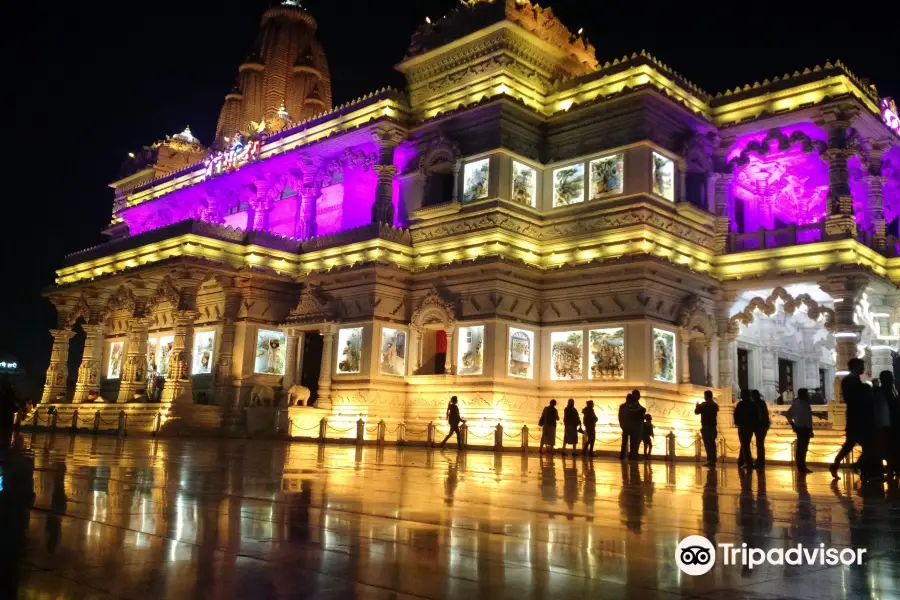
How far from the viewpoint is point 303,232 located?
121ft

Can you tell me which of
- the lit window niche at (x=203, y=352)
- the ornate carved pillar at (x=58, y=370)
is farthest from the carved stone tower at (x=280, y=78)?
the lit window niche at (x=203, y=352)

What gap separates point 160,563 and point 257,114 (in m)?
45.3

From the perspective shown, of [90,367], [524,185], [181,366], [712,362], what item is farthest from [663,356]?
[90,367]

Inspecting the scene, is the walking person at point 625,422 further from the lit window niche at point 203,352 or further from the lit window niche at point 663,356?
the lit window niche at point 203,352

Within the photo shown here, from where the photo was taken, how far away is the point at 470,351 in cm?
2853

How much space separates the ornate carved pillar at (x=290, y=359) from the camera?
110 ft

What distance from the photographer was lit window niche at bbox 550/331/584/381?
28.1 metres

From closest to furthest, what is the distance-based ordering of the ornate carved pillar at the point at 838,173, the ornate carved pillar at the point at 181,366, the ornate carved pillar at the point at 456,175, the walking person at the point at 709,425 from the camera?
1. the walking person at the point at 709,425
2. the ornate carved pillar at the point at 838,173
3. the ornate carved pillar at the point at 181,366
4. the ornate carved pillar at the point at 456,175

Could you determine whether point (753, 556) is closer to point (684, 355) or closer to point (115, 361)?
point (684, 355)

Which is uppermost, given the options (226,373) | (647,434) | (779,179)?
(779,179)

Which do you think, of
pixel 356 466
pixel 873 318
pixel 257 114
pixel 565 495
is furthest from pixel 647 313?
pixel 257 114

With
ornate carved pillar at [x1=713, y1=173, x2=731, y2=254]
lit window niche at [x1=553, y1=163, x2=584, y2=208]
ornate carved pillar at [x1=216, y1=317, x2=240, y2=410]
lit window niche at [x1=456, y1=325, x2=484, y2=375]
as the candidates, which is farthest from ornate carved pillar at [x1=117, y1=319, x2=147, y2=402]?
ornate carved pillar at [x1=713, y1=173, x2=731, y2=254]

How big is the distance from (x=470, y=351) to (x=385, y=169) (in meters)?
9.06

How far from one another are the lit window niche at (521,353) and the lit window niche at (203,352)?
1431 centimetres
